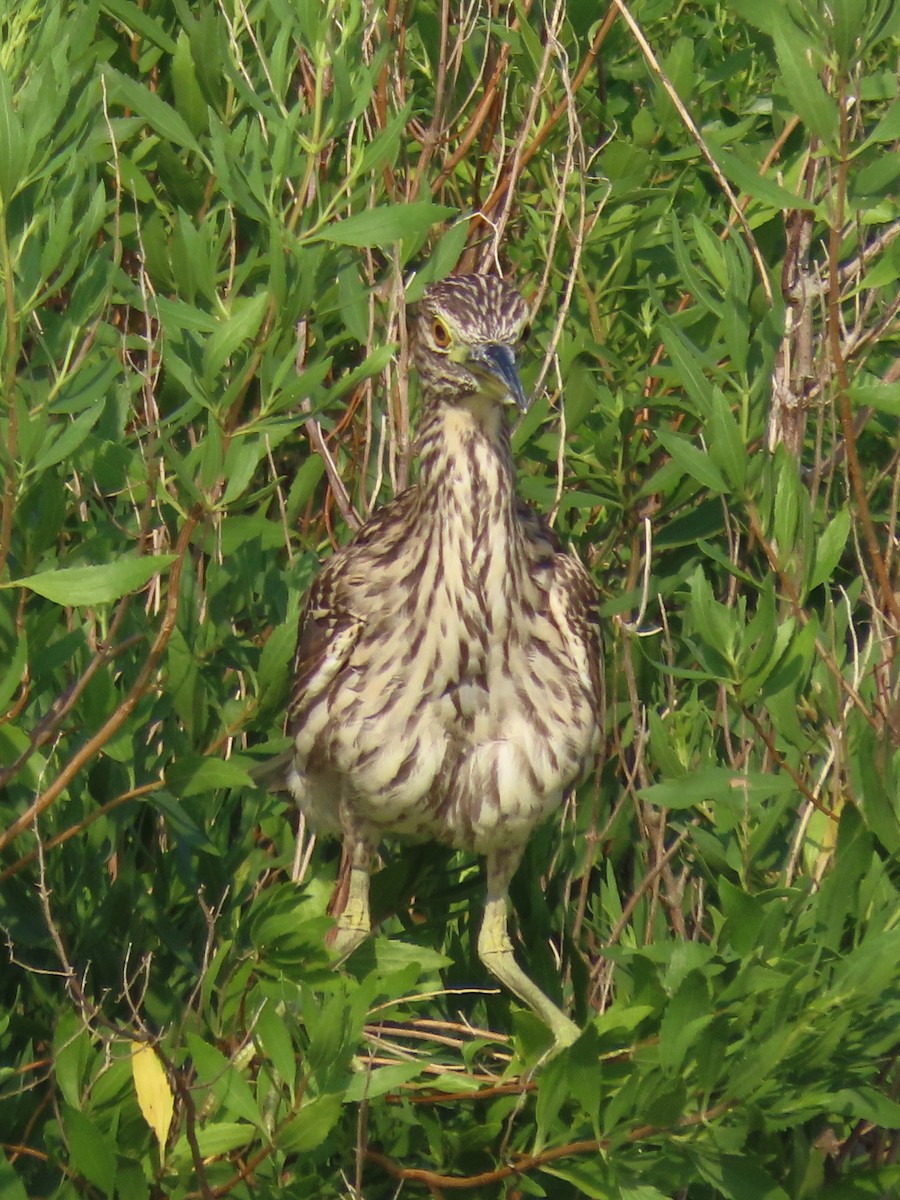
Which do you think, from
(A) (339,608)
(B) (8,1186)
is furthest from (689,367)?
(B) (8,1186)

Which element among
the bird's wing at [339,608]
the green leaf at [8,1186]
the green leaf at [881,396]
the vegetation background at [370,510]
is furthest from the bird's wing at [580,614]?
the green leaf at [8,1186]

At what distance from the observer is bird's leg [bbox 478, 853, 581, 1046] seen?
4.48m

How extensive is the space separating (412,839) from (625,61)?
228cm

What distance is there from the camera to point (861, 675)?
12.6 feet

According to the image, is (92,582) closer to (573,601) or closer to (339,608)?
(339,608)

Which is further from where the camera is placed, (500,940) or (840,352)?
(500,940)

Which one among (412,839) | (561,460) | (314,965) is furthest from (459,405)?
(314,965)

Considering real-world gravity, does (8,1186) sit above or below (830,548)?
below

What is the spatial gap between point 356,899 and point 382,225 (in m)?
1.94

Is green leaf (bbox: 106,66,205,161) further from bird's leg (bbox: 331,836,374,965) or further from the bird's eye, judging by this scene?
bird's leg (bbox: 331,836,374,965)

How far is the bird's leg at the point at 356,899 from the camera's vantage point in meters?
4.49

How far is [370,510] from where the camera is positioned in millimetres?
4945

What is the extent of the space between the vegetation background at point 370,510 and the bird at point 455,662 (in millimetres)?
179

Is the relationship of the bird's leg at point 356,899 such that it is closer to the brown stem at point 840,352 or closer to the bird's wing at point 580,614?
the bird's wing at point 580,614
